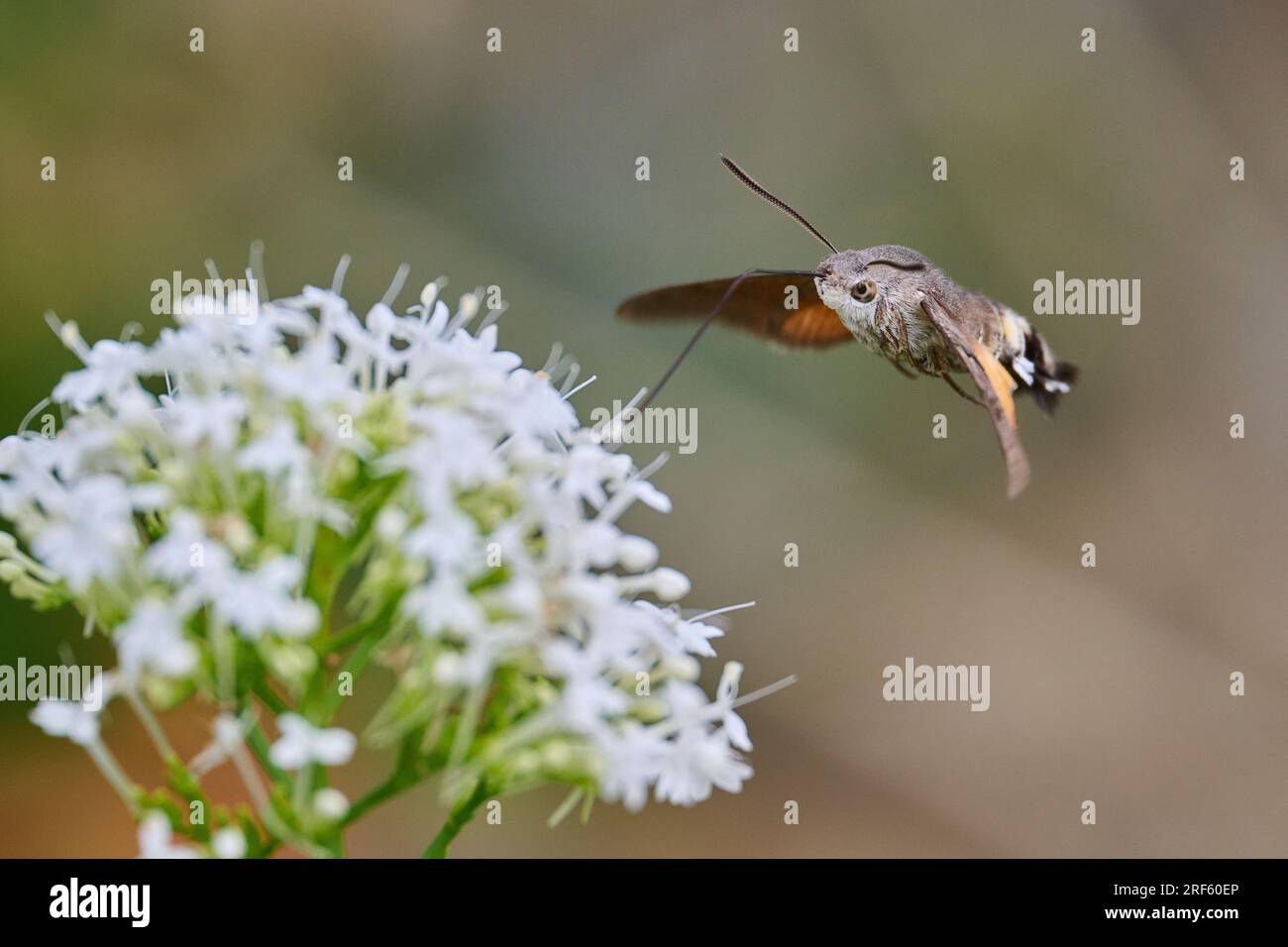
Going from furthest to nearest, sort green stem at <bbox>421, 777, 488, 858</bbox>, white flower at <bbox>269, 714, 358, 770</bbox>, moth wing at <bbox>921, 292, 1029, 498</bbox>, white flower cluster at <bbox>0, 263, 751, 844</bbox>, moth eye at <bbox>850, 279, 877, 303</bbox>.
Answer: moth eye at <bbox>850, 279, 877, 303</bbox>, moth wing at <bbox>921, 292, 1029, 498</bbox>, green stem at <bbox>421, 777, 488, 858</bbox>, white flower cluster at <bbox>0, 263, 751, 844</bbox>, white flower at <bbox>269, 714, 358, 770</bbox>

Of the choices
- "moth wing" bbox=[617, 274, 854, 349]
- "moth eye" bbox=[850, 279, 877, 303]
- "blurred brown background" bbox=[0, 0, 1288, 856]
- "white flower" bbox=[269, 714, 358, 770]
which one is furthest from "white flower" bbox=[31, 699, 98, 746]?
"blurred brown background" bbox=[0, 0, 1288, 856]

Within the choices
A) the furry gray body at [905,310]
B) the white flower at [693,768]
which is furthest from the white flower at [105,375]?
the furry gray body at [905,310]

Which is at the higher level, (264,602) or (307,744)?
(264,602)

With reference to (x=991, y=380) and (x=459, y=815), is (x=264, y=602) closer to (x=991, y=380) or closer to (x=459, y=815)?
(x=459, y=815)

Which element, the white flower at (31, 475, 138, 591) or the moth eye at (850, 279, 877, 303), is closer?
the white flower at (31, 475, 138, 591)

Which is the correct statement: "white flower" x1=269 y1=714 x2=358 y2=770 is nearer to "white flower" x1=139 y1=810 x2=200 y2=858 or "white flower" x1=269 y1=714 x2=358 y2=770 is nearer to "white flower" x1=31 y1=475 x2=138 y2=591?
"white flower" x1=139 y1=810 x2=200 y2=858

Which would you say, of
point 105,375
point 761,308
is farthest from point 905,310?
point 105,375
